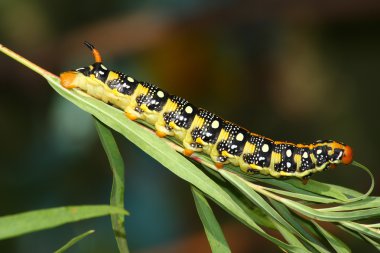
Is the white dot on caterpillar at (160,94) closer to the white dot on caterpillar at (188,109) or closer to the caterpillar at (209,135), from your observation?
the caterpillar at (209,135)

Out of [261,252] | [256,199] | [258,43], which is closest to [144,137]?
[256,199]

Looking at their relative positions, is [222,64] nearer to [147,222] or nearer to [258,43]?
[258,43]

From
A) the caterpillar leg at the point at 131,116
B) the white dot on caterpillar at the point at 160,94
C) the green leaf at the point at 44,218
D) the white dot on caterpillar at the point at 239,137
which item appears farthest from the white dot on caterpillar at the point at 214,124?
the green leaf at the point at 44,218

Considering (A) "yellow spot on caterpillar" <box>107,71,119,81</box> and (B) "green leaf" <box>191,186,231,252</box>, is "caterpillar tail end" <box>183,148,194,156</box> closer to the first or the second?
(B) "green leaf" <box>191,186,231,252</box>

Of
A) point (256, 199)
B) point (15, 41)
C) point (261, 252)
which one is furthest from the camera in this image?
point (261, 252)

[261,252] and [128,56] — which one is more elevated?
[128,56]

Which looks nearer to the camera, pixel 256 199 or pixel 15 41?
pixel 256 199

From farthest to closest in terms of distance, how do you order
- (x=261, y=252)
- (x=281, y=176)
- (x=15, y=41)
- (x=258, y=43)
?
1. (x=258, y=43)
2. (x=261, y=252)
3. (x=15, y=41)
4. (x=281, y=176)

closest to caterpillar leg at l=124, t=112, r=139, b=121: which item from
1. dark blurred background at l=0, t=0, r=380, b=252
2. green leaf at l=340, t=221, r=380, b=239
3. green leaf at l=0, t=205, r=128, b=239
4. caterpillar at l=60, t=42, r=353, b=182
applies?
caterpillar at l=60, t=42, r=353, b=182
